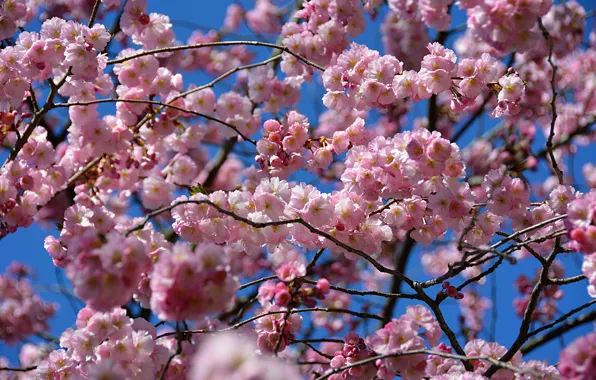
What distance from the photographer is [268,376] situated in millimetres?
1331

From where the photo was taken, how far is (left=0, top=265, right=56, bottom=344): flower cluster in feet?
22.0

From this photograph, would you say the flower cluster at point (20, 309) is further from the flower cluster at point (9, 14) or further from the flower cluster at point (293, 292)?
the flower cluster at point (293, 292)

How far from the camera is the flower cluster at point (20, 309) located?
6.72 m

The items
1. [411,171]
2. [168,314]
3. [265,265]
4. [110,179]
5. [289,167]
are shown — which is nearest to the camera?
[168,314]

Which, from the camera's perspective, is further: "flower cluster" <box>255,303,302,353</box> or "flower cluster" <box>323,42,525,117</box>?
"flower cluster" <box>323,42,525,117</box>

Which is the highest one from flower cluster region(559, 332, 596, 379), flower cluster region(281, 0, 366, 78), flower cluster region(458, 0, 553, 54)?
flower cluster region(281, 0, 366, 78)

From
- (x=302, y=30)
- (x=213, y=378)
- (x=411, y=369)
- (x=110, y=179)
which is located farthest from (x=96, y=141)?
(x=213, y=378)

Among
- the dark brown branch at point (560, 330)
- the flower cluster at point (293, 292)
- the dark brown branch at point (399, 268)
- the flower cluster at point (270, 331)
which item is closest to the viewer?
the flower cluster at point (293, 292)

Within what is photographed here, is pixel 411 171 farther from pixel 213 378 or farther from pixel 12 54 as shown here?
pixel 12 54

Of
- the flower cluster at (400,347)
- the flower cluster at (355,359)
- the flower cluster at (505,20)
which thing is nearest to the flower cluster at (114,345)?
the flower cluster at (355,359)

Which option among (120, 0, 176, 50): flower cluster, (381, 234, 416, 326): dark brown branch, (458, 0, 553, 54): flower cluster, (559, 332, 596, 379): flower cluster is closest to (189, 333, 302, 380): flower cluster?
(559, 332, 596, 379): flower cluster

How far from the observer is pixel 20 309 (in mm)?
7043

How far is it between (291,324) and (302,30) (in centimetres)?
190

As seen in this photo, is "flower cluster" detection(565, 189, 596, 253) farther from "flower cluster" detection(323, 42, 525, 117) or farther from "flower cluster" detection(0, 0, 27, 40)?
"flower cluster" detection(0, 0, 27, 40)
